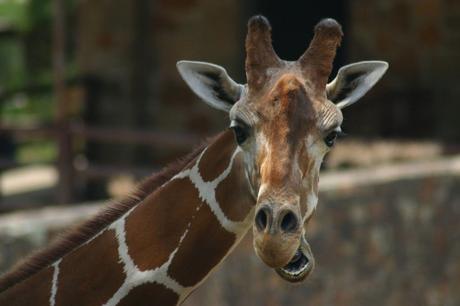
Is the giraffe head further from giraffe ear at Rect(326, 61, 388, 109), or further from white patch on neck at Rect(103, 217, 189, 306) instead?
white patch on neck at Rect(103, 217, 189, 306)

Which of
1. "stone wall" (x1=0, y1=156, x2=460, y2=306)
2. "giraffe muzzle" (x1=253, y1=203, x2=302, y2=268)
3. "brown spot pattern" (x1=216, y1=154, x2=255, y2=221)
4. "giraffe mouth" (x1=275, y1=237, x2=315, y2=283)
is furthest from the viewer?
"stone wall" (x1=0, y1=156, x2=460, y2=306)

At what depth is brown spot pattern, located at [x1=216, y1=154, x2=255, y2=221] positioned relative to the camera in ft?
16.1

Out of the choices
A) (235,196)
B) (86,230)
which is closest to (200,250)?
(235,196)

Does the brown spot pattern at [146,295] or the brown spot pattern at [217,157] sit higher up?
the brown spot pattern at [217,157]

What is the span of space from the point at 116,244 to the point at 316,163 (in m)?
0.79

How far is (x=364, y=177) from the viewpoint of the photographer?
870 centimetres

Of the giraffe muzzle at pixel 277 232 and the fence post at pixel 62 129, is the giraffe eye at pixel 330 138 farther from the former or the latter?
the fence post at pixel 62 129

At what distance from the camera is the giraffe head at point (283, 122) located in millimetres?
4457

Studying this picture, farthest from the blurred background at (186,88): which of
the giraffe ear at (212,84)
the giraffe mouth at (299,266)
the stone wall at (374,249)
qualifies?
the giraffe mouth at (299,266)

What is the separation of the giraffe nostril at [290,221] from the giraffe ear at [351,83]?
66 cm

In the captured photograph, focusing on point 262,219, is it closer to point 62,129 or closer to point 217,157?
point 217,157

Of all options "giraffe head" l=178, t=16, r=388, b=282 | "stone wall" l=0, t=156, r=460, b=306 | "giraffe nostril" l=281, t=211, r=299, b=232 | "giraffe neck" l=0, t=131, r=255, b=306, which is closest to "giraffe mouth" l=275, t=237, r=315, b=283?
"giraffe head" l=178, t=16, r=388, b=282

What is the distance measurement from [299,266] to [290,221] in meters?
0.20

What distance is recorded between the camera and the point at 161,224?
496 cm
